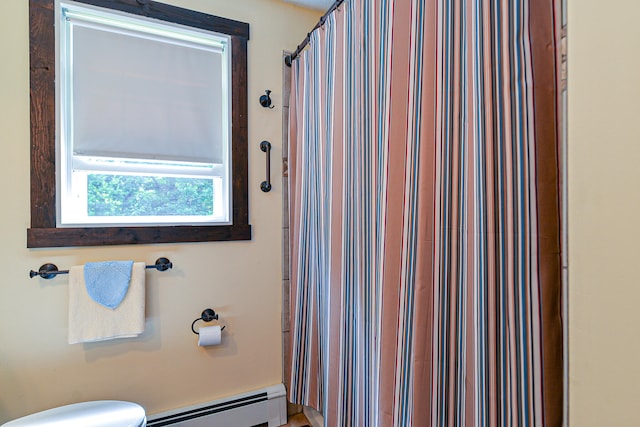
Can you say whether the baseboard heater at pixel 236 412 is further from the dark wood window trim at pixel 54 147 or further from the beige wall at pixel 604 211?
the beige wall at pixel 604 211

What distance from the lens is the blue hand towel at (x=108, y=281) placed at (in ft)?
4.49

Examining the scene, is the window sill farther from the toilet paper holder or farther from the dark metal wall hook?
the toilet paper holder

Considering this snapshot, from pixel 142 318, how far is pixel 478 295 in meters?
1.40

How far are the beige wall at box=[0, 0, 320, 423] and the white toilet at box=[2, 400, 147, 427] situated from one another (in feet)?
0.76

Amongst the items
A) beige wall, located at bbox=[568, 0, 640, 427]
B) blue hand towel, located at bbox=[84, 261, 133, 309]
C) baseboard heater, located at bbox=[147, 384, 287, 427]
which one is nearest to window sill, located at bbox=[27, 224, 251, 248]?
blue hand towel, located at bbox=[84, 261, 133, 309]

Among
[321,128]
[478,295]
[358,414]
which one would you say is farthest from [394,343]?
[321,128]

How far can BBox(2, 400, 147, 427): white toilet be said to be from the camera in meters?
1.14

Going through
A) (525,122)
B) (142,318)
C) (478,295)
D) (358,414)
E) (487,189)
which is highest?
(525,122)

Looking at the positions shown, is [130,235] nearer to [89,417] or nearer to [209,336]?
[209,336]

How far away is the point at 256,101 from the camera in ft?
5.72

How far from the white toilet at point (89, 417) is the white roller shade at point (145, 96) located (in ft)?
3.45

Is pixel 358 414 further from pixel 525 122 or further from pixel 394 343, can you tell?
pixel 525 122

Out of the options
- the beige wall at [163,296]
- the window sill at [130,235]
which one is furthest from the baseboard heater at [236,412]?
the window sill at [130,235]

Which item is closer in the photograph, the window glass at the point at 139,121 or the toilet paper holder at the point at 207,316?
the window glass at the point at 139,121
